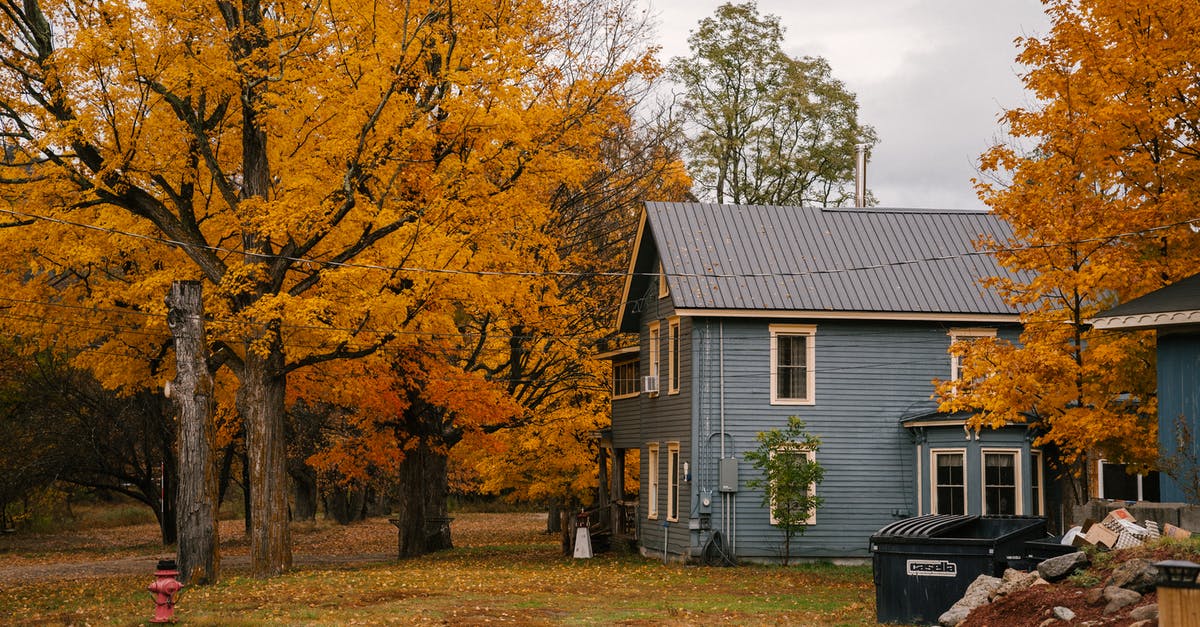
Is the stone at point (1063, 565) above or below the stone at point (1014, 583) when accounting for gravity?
above

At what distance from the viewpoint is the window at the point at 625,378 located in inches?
1403

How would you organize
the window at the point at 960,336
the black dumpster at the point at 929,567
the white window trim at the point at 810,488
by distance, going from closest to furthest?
the black dumpster at the point at 929,567 → the white window trim at the point at 810,488 → the window at the point at 960,336

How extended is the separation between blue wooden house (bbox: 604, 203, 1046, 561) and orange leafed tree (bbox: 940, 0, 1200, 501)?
862 cm

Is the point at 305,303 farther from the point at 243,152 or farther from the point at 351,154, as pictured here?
the point at 243,152

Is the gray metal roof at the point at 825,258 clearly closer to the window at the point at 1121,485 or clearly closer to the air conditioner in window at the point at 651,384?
the air conditioner in window at the point at 651,384

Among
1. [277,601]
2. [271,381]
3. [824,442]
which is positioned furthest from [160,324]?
[824,442]

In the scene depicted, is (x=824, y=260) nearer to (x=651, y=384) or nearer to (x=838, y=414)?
(x=838, y=414)

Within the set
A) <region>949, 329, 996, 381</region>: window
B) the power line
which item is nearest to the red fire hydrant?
→ the power line

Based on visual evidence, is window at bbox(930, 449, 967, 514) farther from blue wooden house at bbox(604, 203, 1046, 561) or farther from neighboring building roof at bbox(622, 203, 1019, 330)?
neighboring building roof at bbox(622, 203, 1019, 330)

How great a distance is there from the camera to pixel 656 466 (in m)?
33.2

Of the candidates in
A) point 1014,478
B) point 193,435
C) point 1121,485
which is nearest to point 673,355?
point 1014,478

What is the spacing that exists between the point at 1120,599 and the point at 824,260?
19205 mm

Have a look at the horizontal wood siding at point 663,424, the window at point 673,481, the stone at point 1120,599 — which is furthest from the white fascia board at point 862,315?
the stone at point 1120,599

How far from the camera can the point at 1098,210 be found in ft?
63.0
